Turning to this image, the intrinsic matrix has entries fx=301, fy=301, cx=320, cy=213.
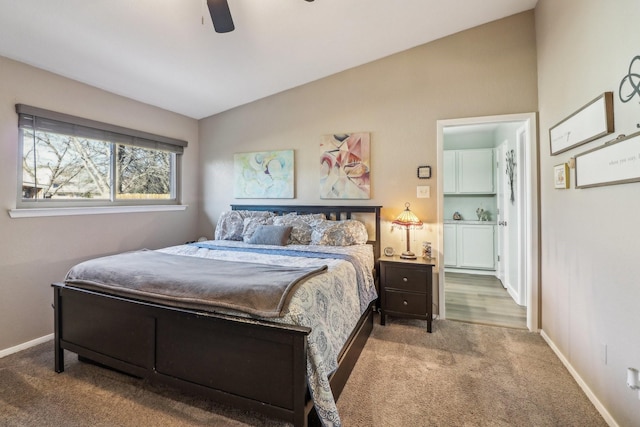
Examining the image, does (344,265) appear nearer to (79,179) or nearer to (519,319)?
(519,319)

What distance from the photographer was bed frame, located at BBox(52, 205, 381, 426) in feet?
4.92

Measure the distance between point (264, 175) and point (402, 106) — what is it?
1.93 m

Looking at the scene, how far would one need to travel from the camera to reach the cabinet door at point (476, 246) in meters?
5.09

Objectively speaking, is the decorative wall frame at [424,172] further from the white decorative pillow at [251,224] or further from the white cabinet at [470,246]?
the white cabinet at [470,246]

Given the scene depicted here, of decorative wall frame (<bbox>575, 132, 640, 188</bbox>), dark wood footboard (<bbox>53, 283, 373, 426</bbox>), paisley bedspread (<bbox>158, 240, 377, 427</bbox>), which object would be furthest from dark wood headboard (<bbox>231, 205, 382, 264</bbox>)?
decorative wall frame (<bbox>575, 132, 640, 188</bbox>)

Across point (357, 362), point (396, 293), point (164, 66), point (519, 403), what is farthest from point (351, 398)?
point (164, 66)

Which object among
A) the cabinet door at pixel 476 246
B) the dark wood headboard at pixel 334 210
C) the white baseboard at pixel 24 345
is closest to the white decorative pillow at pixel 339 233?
the dark wood headboard at pixel 334 210

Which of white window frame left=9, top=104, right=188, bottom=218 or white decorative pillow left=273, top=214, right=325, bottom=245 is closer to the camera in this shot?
white window frame left=9, top=104, right=188, bottom=218

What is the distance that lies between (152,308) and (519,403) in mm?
2350

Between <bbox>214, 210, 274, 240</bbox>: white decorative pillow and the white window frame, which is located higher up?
the white window frame

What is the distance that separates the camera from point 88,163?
3207 millimetres

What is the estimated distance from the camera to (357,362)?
2359 millimetres

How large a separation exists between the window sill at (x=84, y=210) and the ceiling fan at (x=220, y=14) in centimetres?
230

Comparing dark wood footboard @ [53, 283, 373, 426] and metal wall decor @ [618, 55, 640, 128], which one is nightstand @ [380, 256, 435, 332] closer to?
dark wood footboard @ [53, 283, 373, 426]
